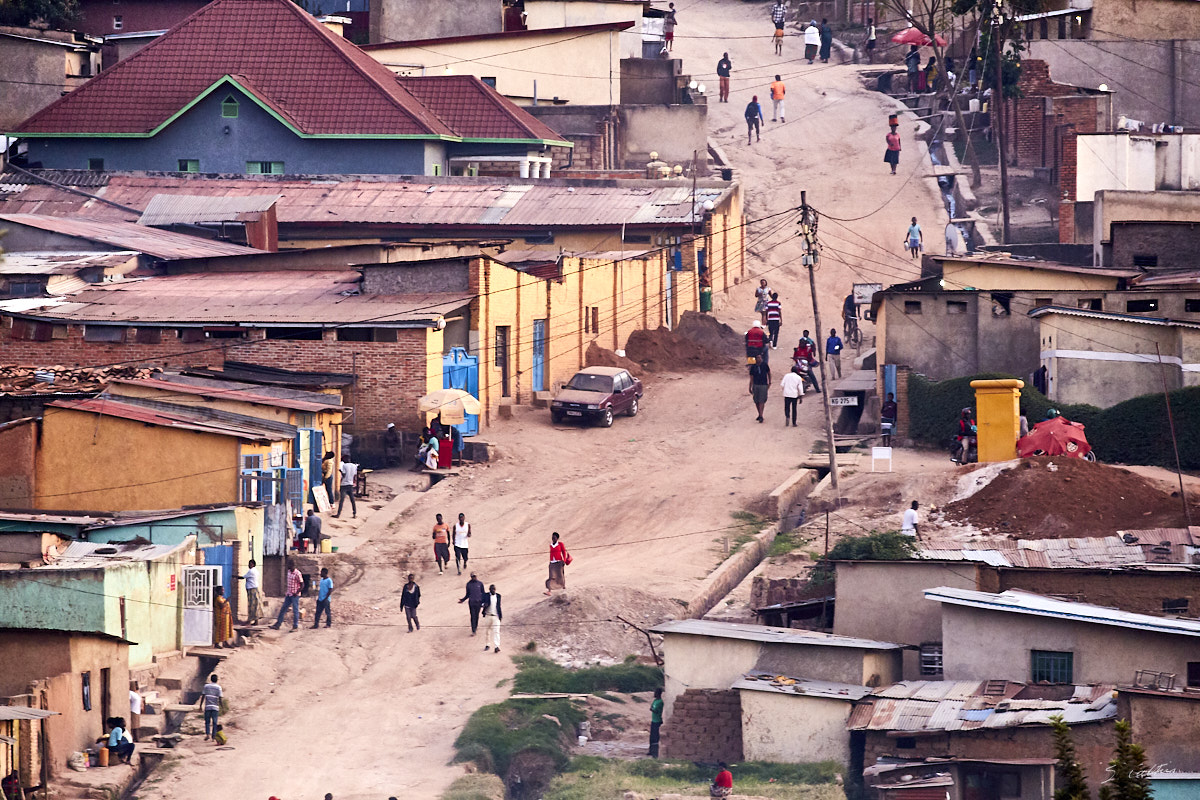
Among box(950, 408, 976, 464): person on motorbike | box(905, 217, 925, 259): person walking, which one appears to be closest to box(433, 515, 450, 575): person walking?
box(950, 408, 976, 464): person on motorbike

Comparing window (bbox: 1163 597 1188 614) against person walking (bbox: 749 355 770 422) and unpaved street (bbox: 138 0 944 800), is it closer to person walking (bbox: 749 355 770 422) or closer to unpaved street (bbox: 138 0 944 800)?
unpaved street (bbox: 138 0 944 800)

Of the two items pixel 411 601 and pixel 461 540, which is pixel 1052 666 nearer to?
pixel 411 601

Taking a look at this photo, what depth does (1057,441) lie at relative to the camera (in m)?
35.1

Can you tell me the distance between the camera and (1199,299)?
129 ft

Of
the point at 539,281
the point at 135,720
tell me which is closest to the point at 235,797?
the point at 135,720

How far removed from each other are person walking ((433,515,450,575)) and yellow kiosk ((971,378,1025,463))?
10.5m

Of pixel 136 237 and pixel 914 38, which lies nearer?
pixel 136 237

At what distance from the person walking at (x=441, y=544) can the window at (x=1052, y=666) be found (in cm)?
1146

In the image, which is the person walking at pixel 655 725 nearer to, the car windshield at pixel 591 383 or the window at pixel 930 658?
the window at pixel 930 658

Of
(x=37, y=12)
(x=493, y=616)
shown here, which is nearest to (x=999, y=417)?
(x=493, y=616)

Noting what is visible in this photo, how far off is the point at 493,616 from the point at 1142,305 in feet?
55.0

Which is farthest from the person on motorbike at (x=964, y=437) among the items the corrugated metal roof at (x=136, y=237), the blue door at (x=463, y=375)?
the corrugated metal roof at (x=136, y=237)

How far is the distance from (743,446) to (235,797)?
56.0ft

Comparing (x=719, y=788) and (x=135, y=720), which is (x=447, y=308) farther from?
(x=719, y=788)
